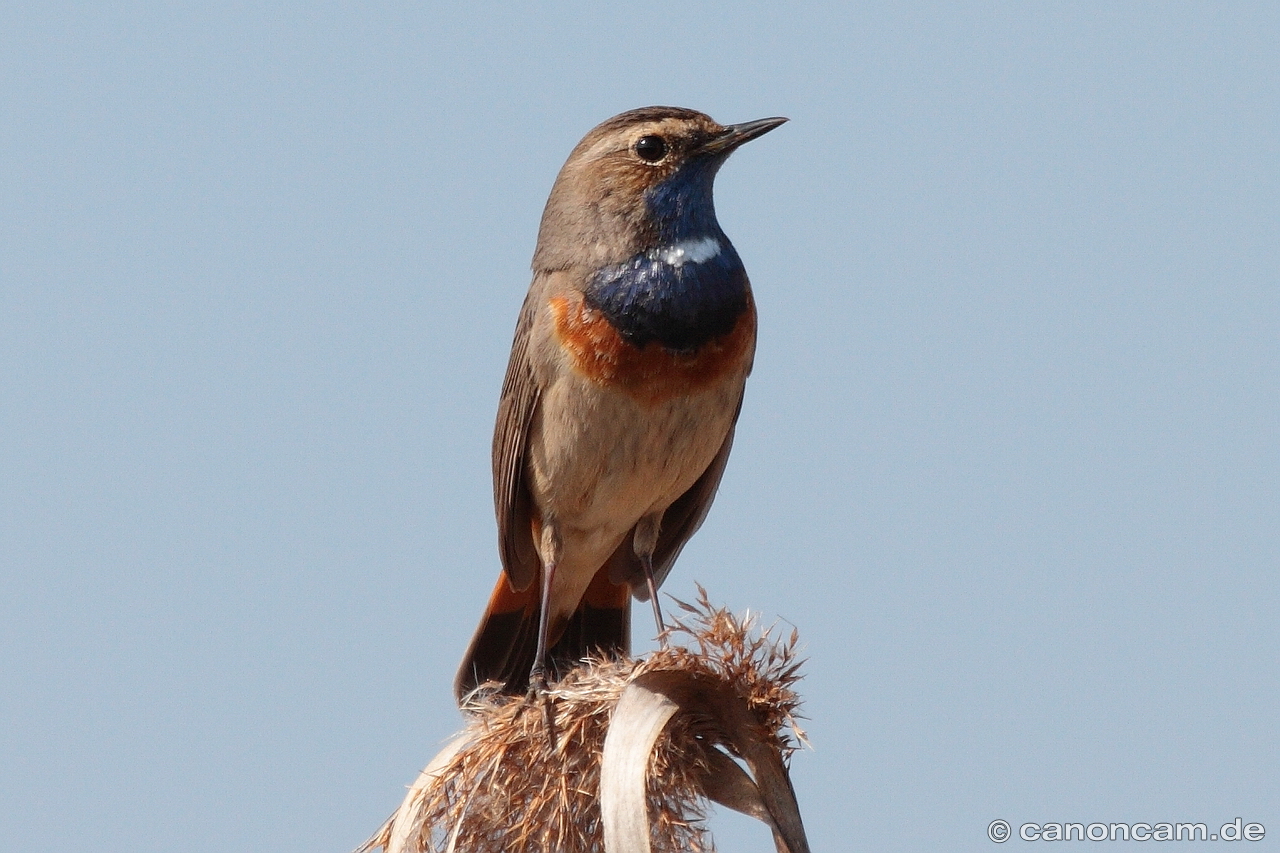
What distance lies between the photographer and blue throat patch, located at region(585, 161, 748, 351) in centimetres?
620

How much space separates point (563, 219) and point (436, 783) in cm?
271

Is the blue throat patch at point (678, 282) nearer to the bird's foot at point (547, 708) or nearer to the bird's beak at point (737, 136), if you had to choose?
the bird's beak at point (737, 136)

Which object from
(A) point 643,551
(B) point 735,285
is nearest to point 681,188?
(B) point 735,285

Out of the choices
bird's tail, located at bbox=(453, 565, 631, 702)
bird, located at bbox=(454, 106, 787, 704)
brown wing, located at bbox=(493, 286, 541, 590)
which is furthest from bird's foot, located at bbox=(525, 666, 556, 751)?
bird's tail, located at bbox=(453, 565, 631, 702)

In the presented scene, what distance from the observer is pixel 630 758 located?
4336 millimetres

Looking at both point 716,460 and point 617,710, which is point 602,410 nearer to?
point 716,460

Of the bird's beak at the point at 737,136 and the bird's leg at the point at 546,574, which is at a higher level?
the bird's beak at the point at 737,136

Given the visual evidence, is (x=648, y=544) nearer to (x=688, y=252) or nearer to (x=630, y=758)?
(x=688, y=252)

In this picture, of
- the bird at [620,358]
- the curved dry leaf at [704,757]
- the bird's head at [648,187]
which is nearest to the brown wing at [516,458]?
the bird at [620,358]

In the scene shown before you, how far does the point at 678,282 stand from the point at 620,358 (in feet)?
1.33

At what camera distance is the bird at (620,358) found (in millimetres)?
6211

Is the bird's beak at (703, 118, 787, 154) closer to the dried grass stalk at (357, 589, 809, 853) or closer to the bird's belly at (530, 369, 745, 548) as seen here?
the bird's belly at (530, 369, 745, 548)

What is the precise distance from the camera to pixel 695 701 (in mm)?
4754

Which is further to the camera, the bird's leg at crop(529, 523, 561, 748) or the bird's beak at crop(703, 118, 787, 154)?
the bird's leg at crop(529, 523, 561, 748)
